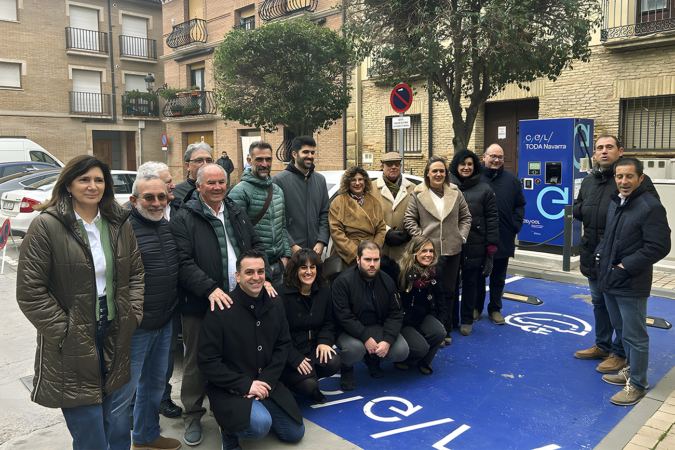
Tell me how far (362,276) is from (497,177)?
2588 mm

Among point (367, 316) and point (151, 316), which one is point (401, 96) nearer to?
point (367, 316)

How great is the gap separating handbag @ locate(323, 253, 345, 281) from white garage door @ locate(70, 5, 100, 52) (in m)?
29.1

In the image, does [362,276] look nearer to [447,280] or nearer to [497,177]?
[447,280]

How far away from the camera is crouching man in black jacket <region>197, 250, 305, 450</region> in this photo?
11.5 feet

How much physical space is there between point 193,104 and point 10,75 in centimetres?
984

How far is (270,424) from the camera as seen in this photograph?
3539mm

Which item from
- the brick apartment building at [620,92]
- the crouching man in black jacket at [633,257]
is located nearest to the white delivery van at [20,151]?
the brick apartment building at [620,92]

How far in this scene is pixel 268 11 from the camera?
20.9 meters

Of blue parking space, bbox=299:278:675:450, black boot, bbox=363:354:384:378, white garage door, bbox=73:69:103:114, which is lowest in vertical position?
blue parking space, bbox=299:278:675:450

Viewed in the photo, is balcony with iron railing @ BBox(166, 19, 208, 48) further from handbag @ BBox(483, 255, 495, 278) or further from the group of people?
handbag @ BBox(483, 255, 495, 278)

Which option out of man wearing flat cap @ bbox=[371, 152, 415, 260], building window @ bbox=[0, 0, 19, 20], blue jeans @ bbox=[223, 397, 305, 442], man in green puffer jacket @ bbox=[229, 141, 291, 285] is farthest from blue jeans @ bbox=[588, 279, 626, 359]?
building window @ bbox=[0, 0, 19, 20]

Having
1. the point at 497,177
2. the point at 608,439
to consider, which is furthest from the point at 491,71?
the point at 608,439

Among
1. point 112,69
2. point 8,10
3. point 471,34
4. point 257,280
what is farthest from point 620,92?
point 8,10

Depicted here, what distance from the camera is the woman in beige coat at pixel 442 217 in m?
5.54
